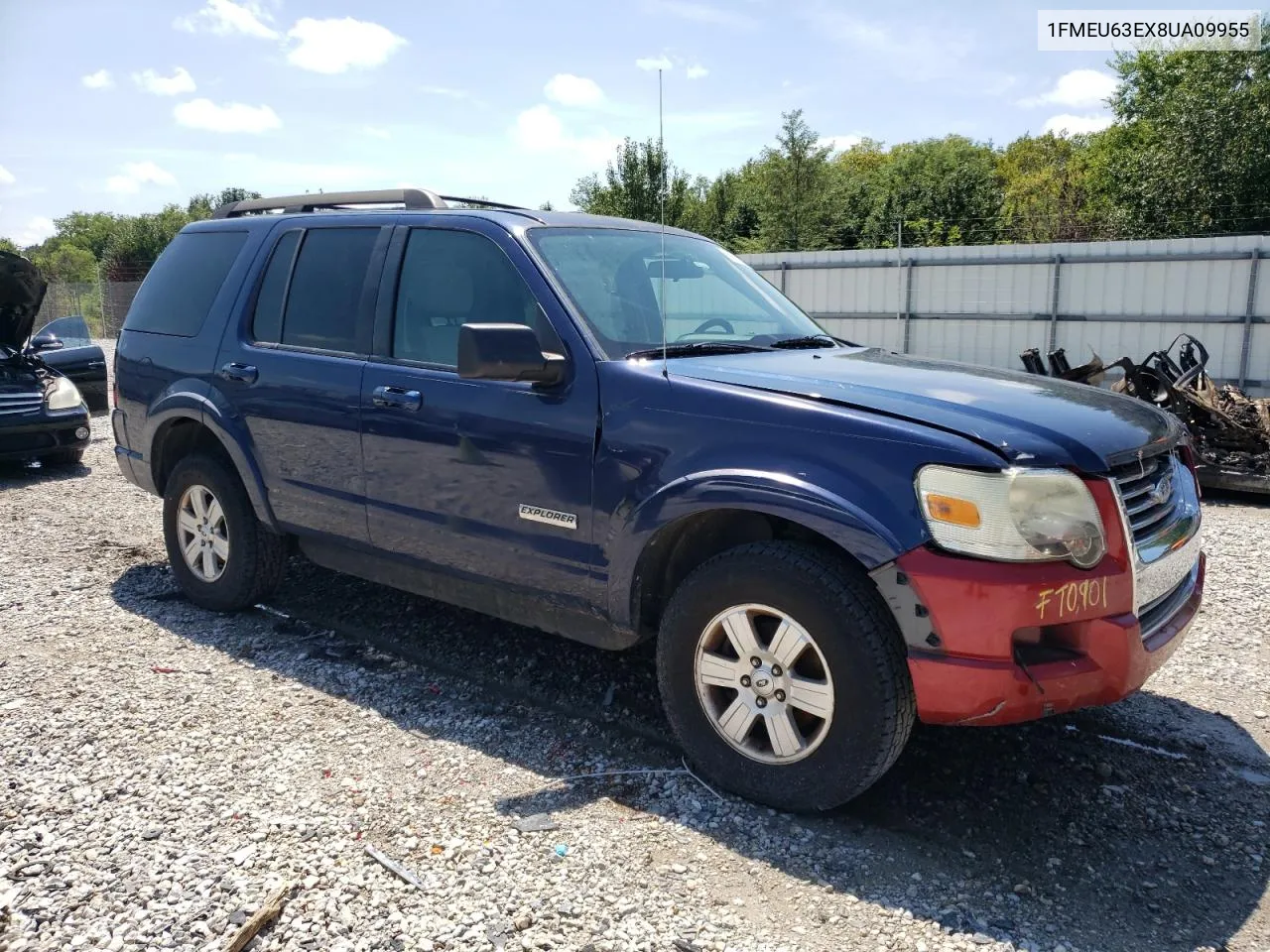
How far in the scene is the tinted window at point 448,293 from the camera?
156 inches

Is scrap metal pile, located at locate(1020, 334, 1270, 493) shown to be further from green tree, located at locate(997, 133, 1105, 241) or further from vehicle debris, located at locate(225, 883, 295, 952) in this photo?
green tree, located at locate(997, 133, 1105, 241)

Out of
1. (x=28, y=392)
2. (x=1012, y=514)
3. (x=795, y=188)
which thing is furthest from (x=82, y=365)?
(x=795, y=188)

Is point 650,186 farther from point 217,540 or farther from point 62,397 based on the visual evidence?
point 62,397

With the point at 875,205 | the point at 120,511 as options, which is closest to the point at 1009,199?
the point at 875,205

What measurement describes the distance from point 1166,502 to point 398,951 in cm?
270

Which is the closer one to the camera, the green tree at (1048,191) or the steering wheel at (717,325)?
the steering wheel at (717,325)

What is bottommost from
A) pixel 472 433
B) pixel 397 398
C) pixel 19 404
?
pixel 19 404

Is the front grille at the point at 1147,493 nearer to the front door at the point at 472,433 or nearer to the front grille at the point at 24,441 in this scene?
the front door at the point at 472,433

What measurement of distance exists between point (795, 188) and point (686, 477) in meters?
34.6

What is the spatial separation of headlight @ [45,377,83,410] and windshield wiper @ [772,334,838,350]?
794cm

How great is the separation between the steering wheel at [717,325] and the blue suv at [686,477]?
0.03 meters

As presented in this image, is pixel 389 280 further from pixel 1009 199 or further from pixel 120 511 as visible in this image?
pixel 1009 199

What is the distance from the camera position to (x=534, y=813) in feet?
10.6

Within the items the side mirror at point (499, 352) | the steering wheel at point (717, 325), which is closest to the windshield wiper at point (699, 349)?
the steering wheel at point (717, 325)
